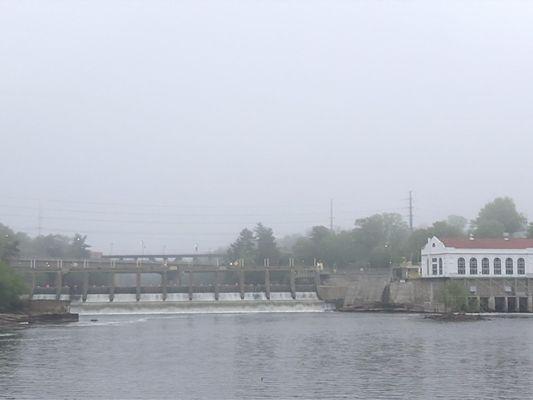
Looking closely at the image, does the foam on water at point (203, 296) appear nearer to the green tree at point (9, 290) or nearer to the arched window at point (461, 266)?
the green tree at point (9, 290)

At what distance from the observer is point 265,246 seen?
133250 mm

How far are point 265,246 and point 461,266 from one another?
1879 inches

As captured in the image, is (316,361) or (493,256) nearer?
(316,361)

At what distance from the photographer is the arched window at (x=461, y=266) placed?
90.8 meters

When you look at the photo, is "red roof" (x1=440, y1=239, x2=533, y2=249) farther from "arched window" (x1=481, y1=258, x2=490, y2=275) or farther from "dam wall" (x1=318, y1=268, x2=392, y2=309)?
"dam wall" (x1=318, y1=268, x2=392, y2=309)

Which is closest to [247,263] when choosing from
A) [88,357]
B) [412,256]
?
[412,256]

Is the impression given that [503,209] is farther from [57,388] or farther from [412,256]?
[57,388]

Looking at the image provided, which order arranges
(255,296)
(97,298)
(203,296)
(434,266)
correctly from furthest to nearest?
(255,296), (203,296), (97,298), (434,266)

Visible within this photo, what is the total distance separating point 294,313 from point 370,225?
4275 cm

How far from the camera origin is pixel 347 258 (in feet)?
419

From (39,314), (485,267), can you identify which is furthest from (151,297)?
(485,267)

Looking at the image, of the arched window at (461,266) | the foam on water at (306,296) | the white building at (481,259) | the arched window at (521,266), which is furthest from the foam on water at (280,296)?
the arched window at (521,266)

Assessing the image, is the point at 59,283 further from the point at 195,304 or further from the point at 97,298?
the point at 195,304

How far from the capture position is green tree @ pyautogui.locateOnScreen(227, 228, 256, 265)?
437 feet
